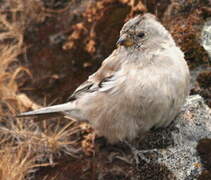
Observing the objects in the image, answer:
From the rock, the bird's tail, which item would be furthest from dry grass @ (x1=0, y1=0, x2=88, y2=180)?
the rock

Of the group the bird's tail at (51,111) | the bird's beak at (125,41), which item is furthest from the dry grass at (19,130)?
the bird's beak at (125,41)

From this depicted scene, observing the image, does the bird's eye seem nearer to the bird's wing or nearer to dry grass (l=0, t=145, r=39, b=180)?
the bird's wing

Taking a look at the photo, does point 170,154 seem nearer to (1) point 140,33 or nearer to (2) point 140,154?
(2) point 140,154

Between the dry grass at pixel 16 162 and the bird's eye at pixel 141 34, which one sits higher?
the bird's eye at pixel 141 34

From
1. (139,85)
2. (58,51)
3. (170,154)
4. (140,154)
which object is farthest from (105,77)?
(58,51)

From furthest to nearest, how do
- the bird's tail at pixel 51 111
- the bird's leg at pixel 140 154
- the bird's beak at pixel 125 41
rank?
the bird's tail at pixel 51 111
the bird's beak at pixel 125 41
the bird's leg at pixel 140 154

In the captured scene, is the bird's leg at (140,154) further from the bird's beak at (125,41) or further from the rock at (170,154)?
the bird's beak at (125,41)

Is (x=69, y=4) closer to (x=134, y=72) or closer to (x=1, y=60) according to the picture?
(x=1, y=60)

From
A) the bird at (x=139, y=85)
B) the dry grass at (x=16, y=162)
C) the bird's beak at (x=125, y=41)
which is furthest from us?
the dry grass at (x=16, y=162)
